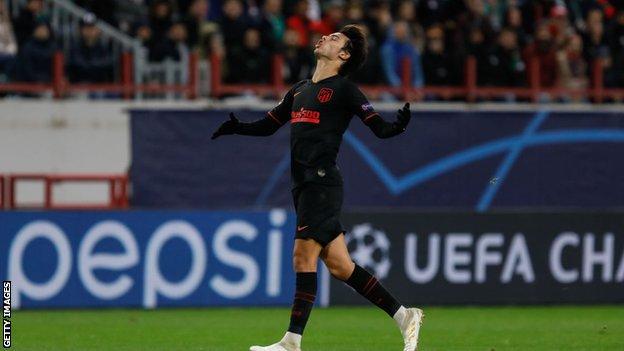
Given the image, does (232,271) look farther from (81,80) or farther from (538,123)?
(538,123)

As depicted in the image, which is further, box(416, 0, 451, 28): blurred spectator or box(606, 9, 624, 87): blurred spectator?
box(416, 0, 451, 28): blurred spectator

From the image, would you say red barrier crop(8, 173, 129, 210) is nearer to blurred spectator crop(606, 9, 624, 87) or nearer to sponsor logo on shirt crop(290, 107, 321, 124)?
sponsor logo on shirt crop(290, 107, 321, 124)

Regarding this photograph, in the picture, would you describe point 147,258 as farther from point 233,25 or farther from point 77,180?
point 233,25

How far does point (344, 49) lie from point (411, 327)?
1906mm

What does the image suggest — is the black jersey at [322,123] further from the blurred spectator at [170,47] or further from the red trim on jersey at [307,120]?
the blurred spectator at [170,47]

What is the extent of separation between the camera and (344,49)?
28.7 feet

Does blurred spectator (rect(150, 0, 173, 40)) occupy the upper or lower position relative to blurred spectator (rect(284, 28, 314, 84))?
upper

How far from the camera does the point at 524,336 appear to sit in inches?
418

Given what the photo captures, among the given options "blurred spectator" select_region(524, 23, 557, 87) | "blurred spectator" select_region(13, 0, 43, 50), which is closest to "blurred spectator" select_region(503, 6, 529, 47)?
"blurred spectator" select_region(524, 23, 557, 87)

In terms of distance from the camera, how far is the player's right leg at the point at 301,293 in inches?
331

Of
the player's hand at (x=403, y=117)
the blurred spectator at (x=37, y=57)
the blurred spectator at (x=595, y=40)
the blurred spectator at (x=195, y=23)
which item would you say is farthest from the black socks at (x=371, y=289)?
the blurred spectator at (x=595, y=40)

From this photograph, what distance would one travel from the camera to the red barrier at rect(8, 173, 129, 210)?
14.4 metres

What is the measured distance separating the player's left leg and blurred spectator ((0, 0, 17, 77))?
26.8ft

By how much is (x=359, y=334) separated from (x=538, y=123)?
651 centimetres
